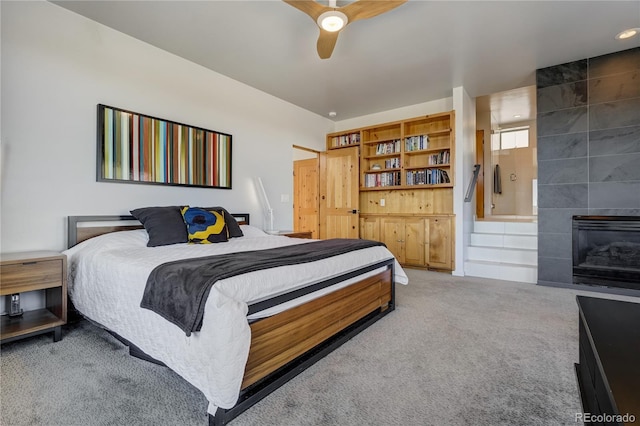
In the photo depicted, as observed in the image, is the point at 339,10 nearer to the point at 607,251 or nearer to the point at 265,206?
the point at 265,206

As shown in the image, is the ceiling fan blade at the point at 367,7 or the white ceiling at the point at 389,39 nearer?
the ceiling fan blade at the point at 367,7

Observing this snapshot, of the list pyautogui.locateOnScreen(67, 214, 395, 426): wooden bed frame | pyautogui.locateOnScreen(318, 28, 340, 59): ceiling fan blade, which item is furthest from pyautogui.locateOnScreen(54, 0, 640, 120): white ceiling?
pyautogui.locateOnScreen(67, 214, 395, 426): wooden bed frame

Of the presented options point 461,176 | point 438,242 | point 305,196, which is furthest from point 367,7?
point 305,196

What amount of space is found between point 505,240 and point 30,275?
17.6 feet

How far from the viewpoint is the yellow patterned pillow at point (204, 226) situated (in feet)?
8.95

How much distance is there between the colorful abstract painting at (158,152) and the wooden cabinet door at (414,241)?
2.88 metres

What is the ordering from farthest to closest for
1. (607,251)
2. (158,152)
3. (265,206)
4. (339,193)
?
(339,193) < (265,206) < (607,251) < (158,152)

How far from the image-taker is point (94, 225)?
8.83 feet

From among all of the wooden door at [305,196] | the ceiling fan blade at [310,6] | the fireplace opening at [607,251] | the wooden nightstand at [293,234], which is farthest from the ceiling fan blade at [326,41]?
the wooden door at [305,196]

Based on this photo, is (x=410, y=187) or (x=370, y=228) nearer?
(x=410, y=187)

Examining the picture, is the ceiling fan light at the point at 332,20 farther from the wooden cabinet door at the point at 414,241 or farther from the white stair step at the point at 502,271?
the white stair step at the point at 502,271

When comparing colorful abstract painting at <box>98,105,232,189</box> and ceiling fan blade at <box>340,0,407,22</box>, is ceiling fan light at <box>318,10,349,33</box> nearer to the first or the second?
ceiling fan blade at <box>340,0,407,22</box>

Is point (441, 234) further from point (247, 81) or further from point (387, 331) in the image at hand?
point (247, 81)

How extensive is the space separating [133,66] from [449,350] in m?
3.75
